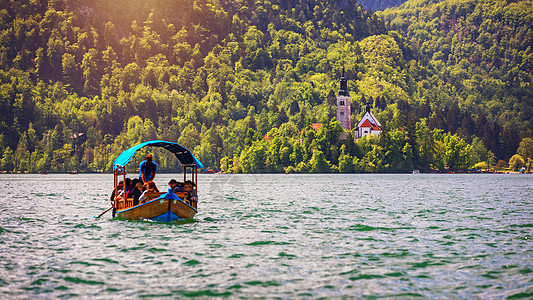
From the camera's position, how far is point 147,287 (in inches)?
957

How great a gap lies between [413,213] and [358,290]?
32129 millimetres

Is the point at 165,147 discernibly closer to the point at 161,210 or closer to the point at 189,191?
the point at 189,191

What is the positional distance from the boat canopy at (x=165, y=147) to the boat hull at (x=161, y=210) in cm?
367

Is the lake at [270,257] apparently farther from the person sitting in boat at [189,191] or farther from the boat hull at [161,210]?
the person sitting in boat at [189,191]

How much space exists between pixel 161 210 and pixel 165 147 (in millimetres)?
8250

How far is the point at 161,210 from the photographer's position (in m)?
42.9

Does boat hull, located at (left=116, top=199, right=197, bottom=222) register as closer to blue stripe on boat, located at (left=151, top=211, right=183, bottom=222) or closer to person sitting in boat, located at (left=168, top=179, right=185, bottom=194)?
blue stripe on boat, located at (left=151, top=211, right=183, bottom=222)

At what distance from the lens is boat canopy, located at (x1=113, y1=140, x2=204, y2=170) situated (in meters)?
46.2

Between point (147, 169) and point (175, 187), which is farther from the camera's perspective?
point (175, 187)

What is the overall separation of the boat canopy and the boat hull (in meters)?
3.67

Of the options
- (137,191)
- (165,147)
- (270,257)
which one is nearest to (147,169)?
(137,191)

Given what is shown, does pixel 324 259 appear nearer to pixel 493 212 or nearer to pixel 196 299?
pixel 196 299

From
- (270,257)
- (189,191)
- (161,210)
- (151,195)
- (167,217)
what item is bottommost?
(270,257)

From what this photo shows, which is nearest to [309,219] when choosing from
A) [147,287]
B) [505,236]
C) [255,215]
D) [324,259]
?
[255,215]
